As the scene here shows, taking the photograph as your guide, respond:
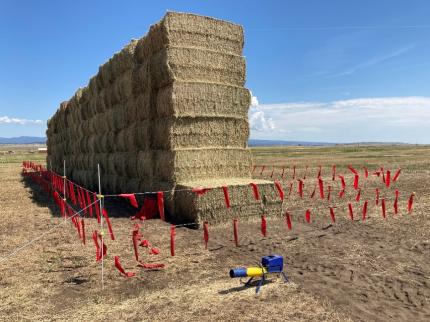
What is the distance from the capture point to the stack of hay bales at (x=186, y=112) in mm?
12664

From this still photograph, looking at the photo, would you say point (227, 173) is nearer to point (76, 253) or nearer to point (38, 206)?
point (76, 253)

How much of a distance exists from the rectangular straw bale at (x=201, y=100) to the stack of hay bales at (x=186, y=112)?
3 centimetres

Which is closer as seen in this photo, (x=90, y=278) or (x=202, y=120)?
(x=90, y=278)

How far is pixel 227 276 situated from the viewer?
759 cm

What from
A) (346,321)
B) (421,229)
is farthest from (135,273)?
(421,229)

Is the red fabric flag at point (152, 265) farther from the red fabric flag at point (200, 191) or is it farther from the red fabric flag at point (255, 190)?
the red fabric flag at point (255, 190)

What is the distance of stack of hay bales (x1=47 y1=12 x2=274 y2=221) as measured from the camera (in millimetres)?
12664

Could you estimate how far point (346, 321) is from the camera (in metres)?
5.71

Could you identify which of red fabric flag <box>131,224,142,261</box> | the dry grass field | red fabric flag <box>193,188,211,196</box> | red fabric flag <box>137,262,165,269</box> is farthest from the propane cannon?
red fabric flag <box>193,188,211,196</box>

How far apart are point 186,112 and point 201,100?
62 cm

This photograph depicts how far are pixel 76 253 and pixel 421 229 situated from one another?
8.50 meters

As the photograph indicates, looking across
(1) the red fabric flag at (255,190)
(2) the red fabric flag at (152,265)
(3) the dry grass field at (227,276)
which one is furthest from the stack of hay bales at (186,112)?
(2) the red fabric flag at (152,265)

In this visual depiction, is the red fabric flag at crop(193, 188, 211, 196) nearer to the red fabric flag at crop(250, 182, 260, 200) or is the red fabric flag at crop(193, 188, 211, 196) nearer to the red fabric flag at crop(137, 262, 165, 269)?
the red fabric flag at crop(250, 182, 260, 200)

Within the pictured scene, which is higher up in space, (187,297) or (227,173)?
(227,173)
